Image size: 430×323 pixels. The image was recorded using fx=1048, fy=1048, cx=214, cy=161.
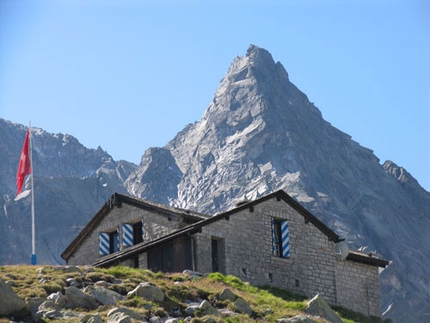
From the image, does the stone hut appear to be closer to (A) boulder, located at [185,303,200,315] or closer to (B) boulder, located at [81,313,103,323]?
(A) boulder, located at [185,303,200,315]

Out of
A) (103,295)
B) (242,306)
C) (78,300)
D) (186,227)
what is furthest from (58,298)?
(186,227)

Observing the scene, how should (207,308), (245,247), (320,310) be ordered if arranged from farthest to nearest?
1. (245,247)
2. (320,310)
3. (207,308)

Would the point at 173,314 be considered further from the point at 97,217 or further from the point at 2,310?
the point at 97,217

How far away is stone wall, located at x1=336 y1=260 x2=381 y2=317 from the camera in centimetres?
5206

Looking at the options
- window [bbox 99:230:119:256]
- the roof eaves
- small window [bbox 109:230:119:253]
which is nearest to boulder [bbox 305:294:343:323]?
the roof eaves

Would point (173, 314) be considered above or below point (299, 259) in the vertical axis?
below

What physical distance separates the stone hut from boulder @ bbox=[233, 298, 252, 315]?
10165 mm

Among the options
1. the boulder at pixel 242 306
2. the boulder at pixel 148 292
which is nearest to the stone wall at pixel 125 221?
the boulder at pixel 242 306

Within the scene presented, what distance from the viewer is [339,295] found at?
51594mm

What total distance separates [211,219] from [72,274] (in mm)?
12473

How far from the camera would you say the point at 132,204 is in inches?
2035

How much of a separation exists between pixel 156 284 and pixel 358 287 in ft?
67.8

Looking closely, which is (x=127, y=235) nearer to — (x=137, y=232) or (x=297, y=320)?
(x=137, y=232)

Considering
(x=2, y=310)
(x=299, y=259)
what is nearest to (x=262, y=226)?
(x=299, y=259)
